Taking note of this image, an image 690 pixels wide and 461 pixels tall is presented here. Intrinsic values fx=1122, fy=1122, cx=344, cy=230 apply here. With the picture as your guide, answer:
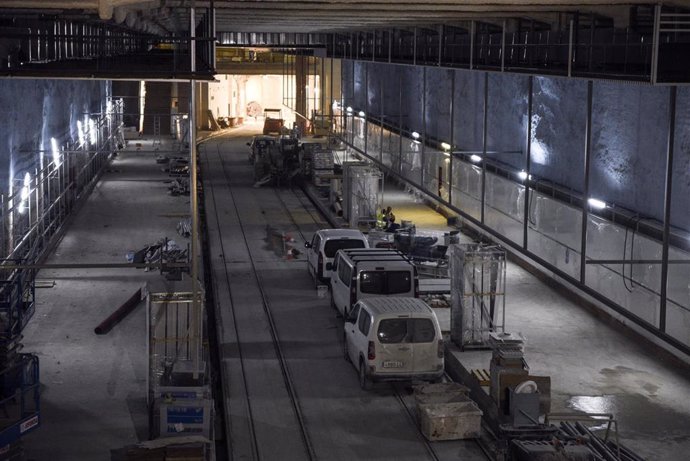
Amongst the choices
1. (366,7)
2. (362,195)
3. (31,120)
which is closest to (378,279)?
(366,7)

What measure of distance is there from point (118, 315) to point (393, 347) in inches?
273

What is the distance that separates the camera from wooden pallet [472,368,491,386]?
695 inches

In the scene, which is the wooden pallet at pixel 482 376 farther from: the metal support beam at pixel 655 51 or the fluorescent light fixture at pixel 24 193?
the fluorescent light fixture at pixel 24 193

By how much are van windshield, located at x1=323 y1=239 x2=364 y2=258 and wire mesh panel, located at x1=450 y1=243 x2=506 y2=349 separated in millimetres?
4987

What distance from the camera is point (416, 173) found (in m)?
37.3

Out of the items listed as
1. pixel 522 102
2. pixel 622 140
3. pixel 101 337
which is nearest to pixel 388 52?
pixel 522 102

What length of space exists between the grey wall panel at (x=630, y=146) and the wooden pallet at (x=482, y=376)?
509 centimetres

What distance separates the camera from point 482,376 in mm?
18031

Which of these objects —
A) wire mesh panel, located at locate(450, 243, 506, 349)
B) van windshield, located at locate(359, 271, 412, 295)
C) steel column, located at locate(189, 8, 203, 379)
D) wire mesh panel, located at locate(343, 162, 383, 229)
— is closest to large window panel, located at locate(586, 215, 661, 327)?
wire mesh panel, located at locate(450, 243, 506, 349)

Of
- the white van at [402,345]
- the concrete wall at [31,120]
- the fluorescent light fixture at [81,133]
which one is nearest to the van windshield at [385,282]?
the white van at [402,345]

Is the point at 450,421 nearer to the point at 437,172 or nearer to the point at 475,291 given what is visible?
the point at 475,291

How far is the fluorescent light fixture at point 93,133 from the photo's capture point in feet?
141

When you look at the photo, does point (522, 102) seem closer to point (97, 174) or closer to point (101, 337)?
point (101, 337)

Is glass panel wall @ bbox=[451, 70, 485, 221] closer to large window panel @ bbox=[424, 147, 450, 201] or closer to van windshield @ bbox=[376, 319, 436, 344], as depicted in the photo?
large window panel @ bbox=[424, 147, 450, 201]
